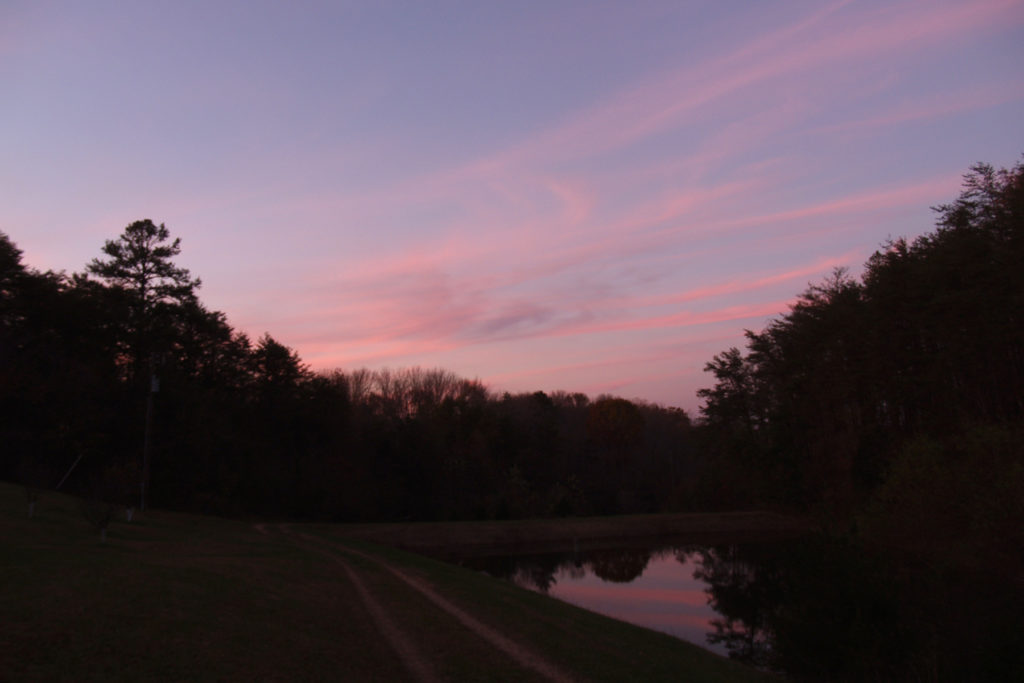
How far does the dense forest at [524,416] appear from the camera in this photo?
25.9 metres

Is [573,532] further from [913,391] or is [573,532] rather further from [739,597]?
[913,391]

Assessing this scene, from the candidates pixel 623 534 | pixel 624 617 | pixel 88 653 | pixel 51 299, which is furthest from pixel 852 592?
pixel 51 299

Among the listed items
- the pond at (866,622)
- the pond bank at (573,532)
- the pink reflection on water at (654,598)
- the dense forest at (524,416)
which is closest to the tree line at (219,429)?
the dense forest at (524,416)

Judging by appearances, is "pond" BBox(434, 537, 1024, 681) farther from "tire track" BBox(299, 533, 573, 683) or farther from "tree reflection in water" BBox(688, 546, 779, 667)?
"tire track" BBox(299, 533, 573, 683)

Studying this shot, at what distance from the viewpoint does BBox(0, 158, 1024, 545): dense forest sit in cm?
2592

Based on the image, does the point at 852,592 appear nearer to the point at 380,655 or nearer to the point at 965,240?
the point at 380,655

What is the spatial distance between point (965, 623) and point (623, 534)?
3584 cm

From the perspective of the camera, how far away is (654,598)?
27250 mm

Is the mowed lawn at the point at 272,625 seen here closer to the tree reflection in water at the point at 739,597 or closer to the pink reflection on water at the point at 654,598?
the pink reflection on water at the point at 654,598

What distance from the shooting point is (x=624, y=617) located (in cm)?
2209

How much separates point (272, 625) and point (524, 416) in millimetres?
65161

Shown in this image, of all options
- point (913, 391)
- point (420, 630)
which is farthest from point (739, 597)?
point (420, 630)

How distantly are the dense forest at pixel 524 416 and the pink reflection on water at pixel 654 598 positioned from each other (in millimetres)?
8023

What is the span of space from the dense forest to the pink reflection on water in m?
8.02
